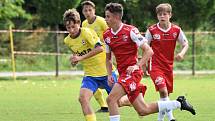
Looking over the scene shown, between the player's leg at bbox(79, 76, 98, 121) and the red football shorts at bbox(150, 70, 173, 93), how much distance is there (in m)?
1.08

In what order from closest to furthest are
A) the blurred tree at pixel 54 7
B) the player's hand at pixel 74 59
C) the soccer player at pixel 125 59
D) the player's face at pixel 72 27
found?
the soccer player at pixel 125 59 → the player's hand at pixel 74 59 → the player's face at pixel 72 27 → the blurred tree at pixel 54 7

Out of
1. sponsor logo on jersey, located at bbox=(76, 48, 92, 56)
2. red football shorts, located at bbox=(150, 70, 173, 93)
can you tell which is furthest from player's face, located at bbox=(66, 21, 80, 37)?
red football shorts, located at bbox=(150, 70, 173, 93)

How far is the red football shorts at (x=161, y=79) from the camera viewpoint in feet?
38.8

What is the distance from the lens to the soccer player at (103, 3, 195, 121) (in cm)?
1001

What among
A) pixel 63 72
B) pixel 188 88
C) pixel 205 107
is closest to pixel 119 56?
pixel 205 107

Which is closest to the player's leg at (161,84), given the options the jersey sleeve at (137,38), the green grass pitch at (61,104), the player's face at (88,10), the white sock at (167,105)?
the green grass pitch at (61,104)

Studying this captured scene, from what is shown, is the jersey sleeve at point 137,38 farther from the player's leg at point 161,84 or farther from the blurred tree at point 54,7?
the blurred tree at point 54,7

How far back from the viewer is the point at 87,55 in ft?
36.2

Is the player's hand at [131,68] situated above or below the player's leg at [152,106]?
above

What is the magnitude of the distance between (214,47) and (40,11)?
9700 millimetres

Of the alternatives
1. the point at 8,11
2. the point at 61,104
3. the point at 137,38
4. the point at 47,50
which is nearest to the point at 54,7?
the point at 8,11

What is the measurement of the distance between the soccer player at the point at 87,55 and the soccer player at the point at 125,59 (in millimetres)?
809

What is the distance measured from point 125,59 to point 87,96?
123cm

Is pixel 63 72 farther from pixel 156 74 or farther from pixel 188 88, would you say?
pixel 156 74
